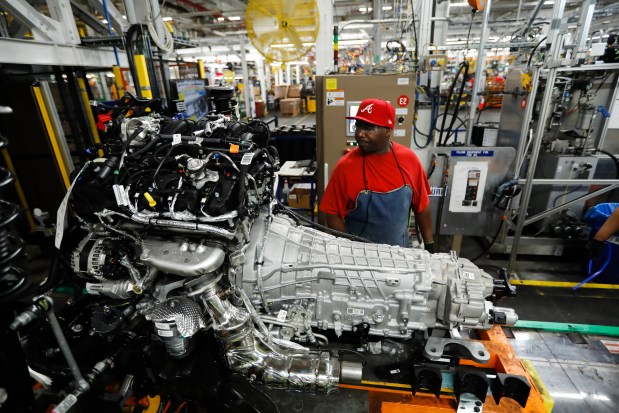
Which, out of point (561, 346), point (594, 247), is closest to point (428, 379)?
point (561, 346)

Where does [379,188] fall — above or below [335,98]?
below

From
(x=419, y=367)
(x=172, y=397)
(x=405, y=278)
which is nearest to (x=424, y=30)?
(x=405, y=278)

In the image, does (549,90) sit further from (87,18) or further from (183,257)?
(87,18)

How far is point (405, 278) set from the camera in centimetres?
161

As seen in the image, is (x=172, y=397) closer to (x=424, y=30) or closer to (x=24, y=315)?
(x=24, y=315)

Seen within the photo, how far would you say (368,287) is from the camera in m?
1.63

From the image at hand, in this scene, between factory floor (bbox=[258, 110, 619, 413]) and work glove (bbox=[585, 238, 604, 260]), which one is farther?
work glove (bbox=[585, 238, 604, 260])

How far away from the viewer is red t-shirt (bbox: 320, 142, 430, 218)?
95.7 inches

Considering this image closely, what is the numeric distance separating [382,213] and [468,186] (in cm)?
173

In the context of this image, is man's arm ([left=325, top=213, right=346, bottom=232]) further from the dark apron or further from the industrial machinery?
the industrial machinery

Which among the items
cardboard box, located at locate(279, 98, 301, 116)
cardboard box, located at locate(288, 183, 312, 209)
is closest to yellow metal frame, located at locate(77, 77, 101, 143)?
cardboard box, located at locate(288, 183, 312, 209)

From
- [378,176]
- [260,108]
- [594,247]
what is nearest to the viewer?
[378,176]

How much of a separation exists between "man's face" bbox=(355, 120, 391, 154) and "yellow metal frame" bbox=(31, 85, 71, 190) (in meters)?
3.82

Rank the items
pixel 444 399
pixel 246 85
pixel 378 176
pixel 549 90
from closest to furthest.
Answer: pixel 444 399 < pixel 378 176 < pixel 549 90 < pixel 246 85
